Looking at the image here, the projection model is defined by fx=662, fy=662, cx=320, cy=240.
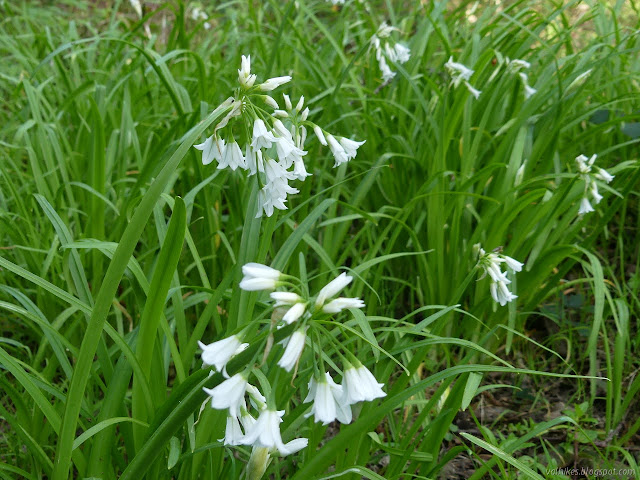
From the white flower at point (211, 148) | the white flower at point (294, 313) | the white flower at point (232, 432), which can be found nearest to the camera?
the white flower at point (294, 313)

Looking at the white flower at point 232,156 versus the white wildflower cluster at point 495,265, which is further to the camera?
the white wildflower cluster at point 495,265

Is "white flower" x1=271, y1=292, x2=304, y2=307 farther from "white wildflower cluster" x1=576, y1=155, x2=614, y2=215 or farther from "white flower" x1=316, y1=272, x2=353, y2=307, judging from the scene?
"white wildflower cluster" x1=576, y1=155, x2=614, y2=215

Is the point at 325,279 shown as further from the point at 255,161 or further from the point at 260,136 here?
the point at 260,136

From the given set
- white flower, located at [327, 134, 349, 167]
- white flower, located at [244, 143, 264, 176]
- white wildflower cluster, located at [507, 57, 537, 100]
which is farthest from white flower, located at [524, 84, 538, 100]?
white flower, located at [244, 143, 264, 176]

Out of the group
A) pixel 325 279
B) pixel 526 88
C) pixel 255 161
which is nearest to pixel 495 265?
pixel 325 279

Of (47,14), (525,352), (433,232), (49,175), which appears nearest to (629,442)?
(525,352)

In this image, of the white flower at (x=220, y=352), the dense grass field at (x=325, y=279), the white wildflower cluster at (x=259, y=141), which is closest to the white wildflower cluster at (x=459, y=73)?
the dense grass field at (x=325, y=279)

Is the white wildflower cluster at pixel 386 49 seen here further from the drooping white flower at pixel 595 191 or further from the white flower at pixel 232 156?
the white flower at pixel 232 156

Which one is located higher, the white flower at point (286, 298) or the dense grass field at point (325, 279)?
the white flower at point (286, 298)
